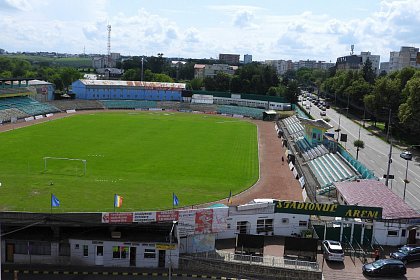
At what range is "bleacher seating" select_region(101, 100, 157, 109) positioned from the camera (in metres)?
118

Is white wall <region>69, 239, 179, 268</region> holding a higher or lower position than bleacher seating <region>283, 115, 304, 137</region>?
lower

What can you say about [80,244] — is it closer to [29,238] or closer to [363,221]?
[29,238]

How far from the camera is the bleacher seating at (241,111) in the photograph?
113688 millimetres

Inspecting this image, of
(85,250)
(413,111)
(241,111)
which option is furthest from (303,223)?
(241,111)

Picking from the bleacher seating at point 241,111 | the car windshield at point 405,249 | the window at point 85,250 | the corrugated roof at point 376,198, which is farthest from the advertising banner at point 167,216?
the bleacher seating at point 241,111

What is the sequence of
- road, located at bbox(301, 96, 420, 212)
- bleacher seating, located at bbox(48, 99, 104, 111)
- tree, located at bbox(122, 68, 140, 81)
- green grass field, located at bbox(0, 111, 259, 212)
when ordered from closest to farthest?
green grass field, located at bbox(0, 111, 259, 212)
road, located at bbox(301, 96, 420, 212)
bleacher seating, located at bbox(48, 99, 104, 111)
tree, located at bbox(122, 68, 140, 81)

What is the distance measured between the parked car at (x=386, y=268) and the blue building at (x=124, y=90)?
343 feet

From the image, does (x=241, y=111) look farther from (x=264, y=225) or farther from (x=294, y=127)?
(x=264, y=225)

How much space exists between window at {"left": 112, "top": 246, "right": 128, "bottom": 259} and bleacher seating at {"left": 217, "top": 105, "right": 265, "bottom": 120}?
3410 inches

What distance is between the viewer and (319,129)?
6216 centimetres

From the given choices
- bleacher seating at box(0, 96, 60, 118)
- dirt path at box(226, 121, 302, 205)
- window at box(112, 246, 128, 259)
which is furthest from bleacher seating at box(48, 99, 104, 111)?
window at box(112, 246, 128, 259)

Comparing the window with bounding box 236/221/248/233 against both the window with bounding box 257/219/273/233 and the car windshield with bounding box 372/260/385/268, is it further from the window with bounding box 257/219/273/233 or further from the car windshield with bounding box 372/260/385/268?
the car windshield with bounding box 372/260/385/268

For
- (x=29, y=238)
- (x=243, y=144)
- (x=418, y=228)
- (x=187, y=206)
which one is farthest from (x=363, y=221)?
(x=243, y=144)

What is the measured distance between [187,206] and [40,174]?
17288mm
